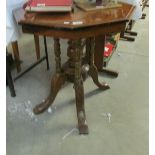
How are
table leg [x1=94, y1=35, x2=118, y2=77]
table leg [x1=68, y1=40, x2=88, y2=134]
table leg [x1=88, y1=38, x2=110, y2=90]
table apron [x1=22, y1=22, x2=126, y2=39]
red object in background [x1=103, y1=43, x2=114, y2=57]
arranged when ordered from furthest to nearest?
red object in background [x1=103, y1=43, x2=114, y2=57], table leg [x1=94, y1=35, x2=118, y2=77], table leg [x1=88, y1=38, x2=110, y2=90], table leg [x1=68, y1=40, x2=88, y2=134], table apron [x1=22, y1=22, x2=126, y2=39]

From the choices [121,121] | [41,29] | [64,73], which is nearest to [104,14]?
[41,29]

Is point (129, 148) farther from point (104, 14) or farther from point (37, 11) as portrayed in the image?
point (37, 11)

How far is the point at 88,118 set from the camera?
1615 millimetres

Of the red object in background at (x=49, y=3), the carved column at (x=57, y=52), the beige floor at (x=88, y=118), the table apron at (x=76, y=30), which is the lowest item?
the beige floor at (x=88, y=118)

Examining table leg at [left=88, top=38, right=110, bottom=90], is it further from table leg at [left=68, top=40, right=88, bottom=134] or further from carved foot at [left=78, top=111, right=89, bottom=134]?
carved foot at [left=78, top=111, right=89, bottom=134]

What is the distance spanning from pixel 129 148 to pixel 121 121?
0.73 ft

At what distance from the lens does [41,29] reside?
1146 millimetres

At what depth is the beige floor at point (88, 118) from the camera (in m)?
1.42

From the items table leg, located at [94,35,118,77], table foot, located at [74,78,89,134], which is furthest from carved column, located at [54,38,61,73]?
table leg, located at [94,35,118,77]

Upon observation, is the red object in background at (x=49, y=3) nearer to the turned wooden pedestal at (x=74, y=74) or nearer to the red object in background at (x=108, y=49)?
the turned wooden pedestal at (x=74, y=74)

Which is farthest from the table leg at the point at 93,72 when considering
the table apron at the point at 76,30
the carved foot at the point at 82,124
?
the table apron at the point at 76,30

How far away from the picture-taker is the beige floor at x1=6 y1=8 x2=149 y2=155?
1415 millimetres

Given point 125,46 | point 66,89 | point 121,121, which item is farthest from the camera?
point 125,46

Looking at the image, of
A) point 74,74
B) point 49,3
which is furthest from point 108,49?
point 49,3
